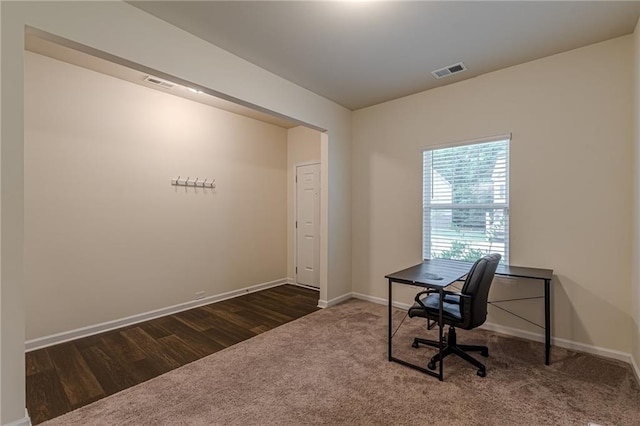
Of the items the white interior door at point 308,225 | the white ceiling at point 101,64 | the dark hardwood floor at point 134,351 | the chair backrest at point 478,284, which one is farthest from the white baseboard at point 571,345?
the white ceiling at point 101,64

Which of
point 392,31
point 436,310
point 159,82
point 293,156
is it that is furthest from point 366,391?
Result: point 293,156

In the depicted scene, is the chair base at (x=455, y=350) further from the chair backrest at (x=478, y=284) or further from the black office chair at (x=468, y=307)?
the chair backrest at (x=478, y=284)

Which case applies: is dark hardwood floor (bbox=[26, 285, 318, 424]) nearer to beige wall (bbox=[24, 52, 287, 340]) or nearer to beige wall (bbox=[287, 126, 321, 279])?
beige wall (bbox=[24, 52, 287, 340])

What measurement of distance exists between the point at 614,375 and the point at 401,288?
2.08 m

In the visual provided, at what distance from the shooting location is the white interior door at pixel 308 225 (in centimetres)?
501

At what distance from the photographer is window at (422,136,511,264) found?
3.15m

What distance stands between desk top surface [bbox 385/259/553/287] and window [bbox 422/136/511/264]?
32cm

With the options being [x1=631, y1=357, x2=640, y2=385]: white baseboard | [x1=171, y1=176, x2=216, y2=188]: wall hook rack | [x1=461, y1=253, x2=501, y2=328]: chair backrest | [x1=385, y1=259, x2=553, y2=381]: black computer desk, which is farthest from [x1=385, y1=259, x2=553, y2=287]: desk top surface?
[x1=171, y1=176, x2=216, y2=188]: wall hook rack

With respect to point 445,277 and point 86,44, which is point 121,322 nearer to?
point 86,44

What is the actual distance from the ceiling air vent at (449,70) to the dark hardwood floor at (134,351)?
10.8ft

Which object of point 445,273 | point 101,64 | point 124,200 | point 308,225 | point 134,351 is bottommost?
point 134,351

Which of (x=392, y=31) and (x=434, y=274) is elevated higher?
(x=392, y=31)

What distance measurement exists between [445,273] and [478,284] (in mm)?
464

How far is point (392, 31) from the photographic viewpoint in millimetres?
2455
